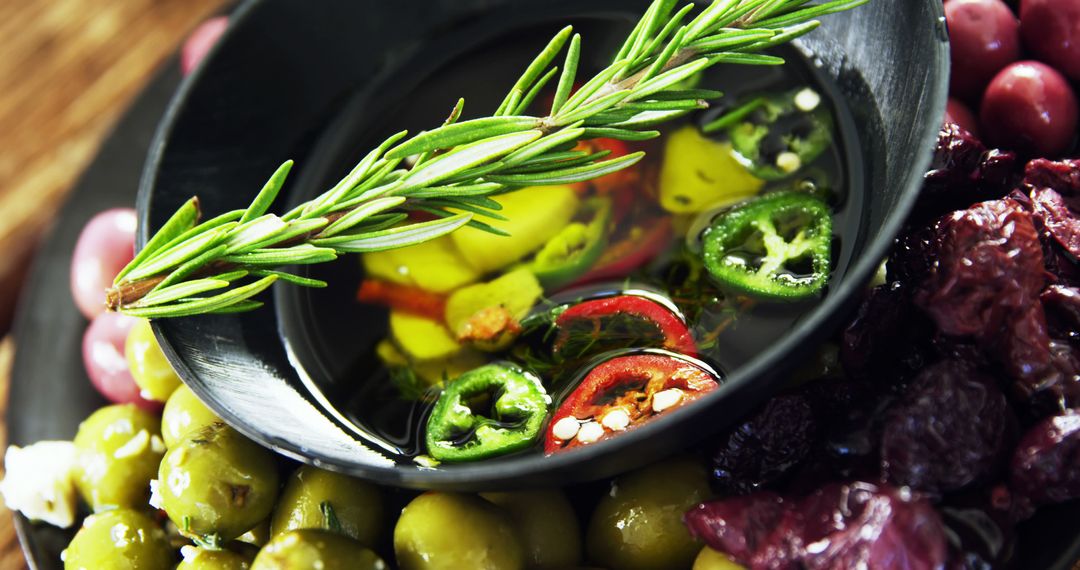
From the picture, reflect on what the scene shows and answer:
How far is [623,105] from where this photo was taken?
1.52 m

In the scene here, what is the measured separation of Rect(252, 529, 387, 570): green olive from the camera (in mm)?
1391

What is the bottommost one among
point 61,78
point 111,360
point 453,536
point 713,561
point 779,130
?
point 713,561

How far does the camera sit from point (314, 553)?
4.60ft

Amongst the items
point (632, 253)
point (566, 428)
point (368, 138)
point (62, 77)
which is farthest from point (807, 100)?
point (62, 77)

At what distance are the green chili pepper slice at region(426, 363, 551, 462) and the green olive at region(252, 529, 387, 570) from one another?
19 centimetres

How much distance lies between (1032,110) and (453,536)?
48.6 inches

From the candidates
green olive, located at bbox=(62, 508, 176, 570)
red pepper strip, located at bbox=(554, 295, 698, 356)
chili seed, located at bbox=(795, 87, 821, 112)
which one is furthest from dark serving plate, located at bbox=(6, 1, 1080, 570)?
chili seed, located at bbox=(795, 87, 821, 112)

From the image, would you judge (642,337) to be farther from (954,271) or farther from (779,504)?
(954,271)

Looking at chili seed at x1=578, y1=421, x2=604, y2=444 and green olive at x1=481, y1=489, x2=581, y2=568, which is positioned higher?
chili seed at x1=578, y1=421, x2=604, y2=444

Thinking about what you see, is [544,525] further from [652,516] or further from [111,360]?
[111,360]

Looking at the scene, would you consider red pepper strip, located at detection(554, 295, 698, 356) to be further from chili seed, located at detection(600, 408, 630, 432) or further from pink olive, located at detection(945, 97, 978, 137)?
pink olive, located at detection(945, 97, 978, 137)

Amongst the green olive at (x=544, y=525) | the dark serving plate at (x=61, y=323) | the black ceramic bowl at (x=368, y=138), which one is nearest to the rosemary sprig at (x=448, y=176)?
the black ceramic bowl at (x=368, y=138)

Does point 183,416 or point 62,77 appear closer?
point 183,416

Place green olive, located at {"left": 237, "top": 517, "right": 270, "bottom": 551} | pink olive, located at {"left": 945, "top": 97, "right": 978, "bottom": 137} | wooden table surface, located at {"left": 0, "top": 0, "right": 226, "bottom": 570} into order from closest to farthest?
1. green olive, located at {"left": 237, "top": 517, "right": 270, "bottom": 551}
2. pink olive, located at {"left": 945, "top": 97, "right": 978, "bottom": 137}
3. wooden table surface, located at {"left": 0, "top": 0, "right": 226, "bottom": 570}
